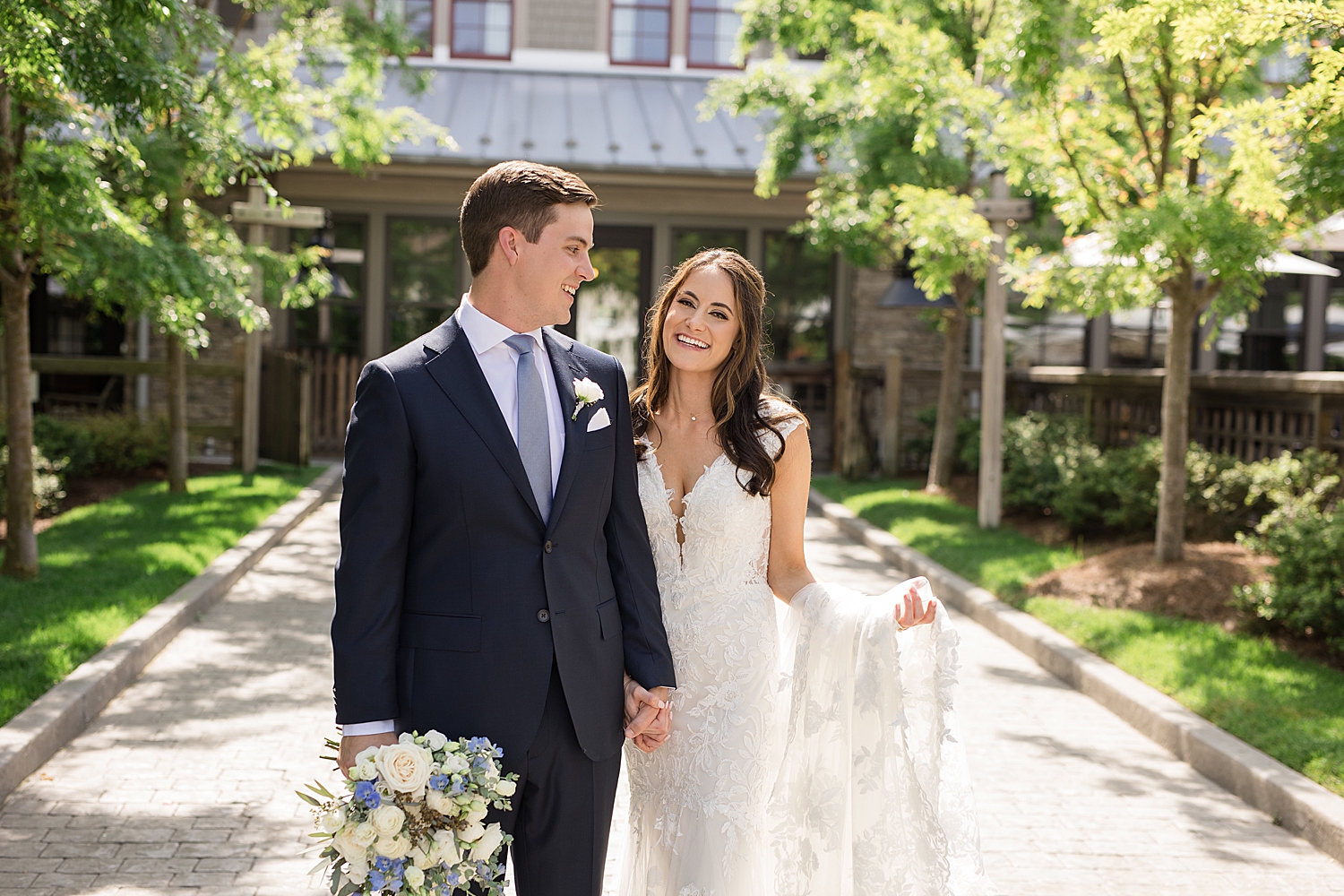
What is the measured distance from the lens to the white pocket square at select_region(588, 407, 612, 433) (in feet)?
9.25

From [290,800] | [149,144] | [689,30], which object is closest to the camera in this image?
[290,800]

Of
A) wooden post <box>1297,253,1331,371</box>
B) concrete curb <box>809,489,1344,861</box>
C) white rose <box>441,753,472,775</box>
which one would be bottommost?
concrete curb <box>809,489,1344,861</box>

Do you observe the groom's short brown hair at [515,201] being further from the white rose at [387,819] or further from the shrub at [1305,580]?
the shrub at [1305,580]

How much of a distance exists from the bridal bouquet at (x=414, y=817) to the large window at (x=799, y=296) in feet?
58.5

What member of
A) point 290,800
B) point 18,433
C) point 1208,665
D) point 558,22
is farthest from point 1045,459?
point 558,22

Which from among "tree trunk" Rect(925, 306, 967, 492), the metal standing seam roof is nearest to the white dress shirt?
"tree trunk" Rect(925, 306, 967, 492)

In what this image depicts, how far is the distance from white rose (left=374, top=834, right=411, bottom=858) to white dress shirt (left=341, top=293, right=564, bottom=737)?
30.6 inches

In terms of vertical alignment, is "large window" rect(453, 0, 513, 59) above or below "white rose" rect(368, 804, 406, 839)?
above

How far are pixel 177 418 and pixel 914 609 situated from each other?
11.5 meters

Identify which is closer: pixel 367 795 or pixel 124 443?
pixel 367 795

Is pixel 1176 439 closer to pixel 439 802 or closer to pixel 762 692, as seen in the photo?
pixel 762 692

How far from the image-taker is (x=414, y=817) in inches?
95.3

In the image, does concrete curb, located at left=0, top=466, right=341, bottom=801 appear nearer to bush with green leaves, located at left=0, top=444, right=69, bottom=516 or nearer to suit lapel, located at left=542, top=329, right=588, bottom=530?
bush with green leaves, located at left=0, top=444, right=69, bottom=516

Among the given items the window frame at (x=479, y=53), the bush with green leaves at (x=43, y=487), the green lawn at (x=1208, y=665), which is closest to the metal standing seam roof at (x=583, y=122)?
the window frame at (x=479, y=53)
